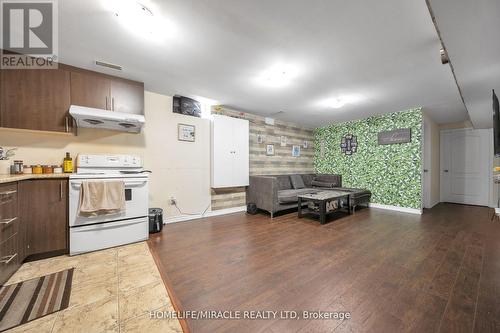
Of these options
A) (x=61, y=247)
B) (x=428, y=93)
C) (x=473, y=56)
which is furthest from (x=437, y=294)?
(x=61, y=247)

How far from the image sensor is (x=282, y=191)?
457 cm

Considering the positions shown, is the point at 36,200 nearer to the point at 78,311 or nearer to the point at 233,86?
the point at 78,311

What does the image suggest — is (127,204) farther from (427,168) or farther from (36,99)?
(427,168)

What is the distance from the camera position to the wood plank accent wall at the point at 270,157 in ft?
14.4

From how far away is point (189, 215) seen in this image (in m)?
3.80

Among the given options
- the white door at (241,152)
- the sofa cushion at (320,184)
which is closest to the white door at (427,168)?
the sofa cushion at (320,184)

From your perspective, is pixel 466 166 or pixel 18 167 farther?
pixel 466 166

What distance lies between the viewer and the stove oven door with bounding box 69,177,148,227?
226cm

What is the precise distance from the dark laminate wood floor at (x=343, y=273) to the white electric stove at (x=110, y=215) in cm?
38

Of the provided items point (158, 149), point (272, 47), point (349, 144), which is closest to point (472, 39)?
point (272, 47)

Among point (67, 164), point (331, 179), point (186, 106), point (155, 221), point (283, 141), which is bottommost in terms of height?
point (155, 221)

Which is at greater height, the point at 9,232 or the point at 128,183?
the point at 128,183

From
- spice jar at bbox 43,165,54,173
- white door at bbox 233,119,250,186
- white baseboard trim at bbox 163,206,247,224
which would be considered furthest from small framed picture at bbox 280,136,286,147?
spice jar at bbox 43,165,54,173

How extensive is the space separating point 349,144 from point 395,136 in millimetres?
1104
